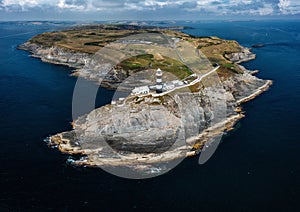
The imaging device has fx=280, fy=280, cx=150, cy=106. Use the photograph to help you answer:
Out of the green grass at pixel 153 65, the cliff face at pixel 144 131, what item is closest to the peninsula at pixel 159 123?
the cliff face at pixel 144 131

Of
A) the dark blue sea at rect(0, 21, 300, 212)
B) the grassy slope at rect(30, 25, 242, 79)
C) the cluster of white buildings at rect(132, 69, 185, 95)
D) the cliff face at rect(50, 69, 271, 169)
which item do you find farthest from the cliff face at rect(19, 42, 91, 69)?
the cliff face at rect(50, 69, 271, 169)

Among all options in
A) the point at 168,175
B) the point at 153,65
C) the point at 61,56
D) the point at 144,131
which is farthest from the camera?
the point at 61,56

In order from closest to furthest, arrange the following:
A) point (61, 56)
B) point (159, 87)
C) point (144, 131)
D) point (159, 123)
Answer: point (144, 131) < point (159, 123) < point (159, 87) < point (61, 56)

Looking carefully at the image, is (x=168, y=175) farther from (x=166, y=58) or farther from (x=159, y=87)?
(x=166, y=58)

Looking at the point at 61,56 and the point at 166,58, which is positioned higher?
the point at 166,58

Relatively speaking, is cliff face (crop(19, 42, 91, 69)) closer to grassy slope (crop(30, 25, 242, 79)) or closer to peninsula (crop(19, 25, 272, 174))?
grassy slope (crop(30, 25, 242, 79))

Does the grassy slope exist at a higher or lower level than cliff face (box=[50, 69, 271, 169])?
higher

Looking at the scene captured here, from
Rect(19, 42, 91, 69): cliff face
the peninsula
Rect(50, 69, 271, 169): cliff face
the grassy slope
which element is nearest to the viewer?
Rect(50, 69, 271, 169): cliff face

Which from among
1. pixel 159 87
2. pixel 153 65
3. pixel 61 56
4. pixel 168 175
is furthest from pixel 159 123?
pixel 61 56

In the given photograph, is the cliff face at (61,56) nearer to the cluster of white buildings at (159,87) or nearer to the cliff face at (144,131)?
the cluster of white buildings at (159,87)

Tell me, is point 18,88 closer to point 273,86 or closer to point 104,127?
point 104,127

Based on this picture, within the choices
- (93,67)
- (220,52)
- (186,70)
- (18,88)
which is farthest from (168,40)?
(18,88)
